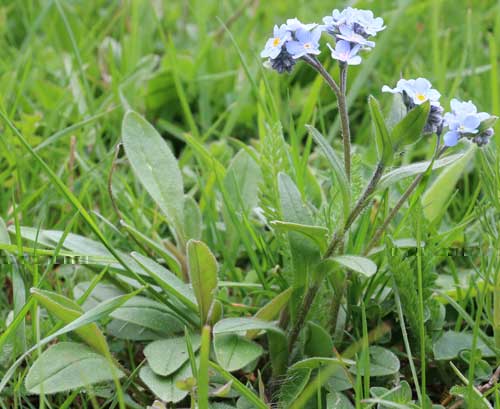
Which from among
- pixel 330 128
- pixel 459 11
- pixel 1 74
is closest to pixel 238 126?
pixel 330 128

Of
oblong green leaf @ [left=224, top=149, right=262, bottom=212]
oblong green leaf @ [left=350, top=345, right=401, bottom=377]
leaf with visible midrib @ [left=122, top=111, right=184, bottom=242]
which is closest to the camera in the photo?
oblong green leaf @ [left=350, top=345, right=401, bottom=377]

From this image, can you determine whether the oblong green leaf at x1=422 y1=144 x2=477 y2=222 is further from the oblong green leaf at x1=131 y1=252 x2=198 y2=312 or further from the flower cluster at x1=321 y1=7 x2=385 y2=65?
the oblong green leaf at x1=131 y1=252 x2=198 y2=312

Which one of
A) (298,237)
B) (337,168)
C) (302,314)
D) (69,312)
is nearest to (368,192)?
(337,168)

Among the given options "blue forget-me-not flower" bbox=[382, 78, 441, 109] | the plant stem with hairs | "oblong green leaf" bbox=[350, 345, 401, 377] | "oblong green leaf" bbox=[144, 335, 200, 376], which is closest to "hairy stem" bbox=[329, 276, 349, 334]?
the plant stem with hairs

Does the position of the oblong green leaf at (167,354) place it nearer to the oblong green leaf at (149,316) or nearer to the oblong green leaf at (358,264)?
the oblong green leaf at (149,316)

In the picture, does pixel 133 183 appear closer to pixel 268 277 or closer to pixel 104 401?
pixel 268 277

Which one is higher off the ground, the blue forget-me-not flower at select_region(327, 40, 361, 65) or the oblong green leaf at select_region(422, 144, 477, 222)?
the blue forget-me-not flower at select_region(327, 40, 361, 65)

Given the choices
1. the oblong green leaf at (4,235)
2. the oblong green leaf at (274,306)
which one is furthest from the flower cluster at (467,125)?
the oblong green leaf at (4,235)

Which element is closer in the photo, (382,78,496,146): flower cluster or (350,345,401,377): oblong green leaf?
(382,78,496,146): flower cluster
